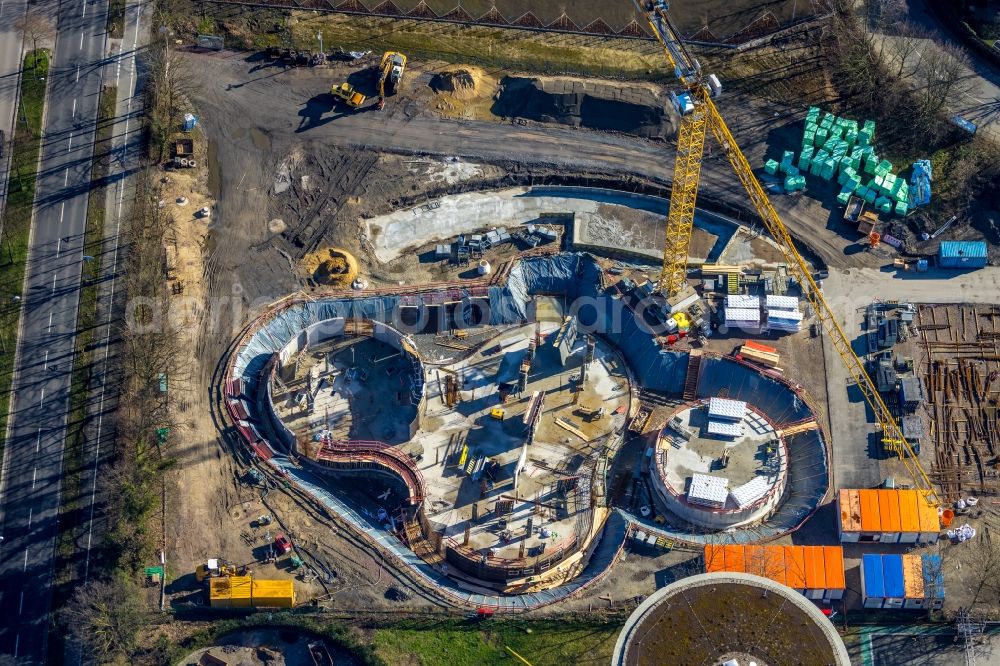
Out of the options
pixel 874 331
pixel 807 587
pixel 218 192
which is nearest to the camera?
pixel 807 587

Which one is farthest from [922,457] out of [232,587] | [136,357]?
[136,357]

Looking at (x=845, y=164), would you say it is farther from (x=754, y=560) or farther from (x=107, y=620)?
(x=107, y=620)

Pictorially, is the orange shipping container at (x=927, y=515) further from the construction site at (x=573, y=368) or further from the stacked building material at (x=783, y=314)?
the stacked building material at (x=783, y=314)

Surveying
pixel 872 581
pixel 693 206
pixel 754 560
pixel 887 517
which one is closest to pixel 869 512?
pixel 887 517

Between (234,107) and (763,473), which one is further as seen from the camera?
(234,107)

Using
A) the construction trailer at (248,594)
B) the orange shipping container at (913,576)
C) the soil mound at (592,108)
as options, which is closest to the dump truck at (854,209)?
the soil mound at (592,108)

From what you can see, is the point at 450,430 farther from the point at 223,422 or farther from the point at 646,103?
the point at 646,103
